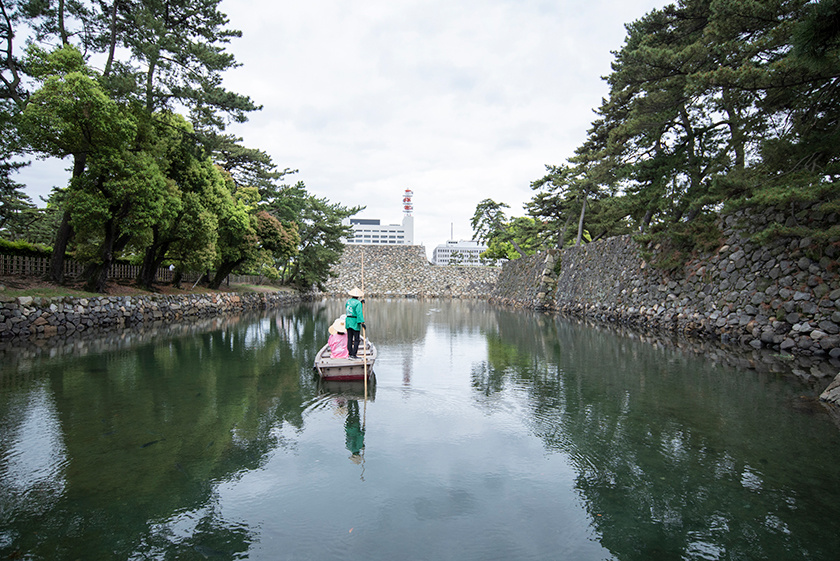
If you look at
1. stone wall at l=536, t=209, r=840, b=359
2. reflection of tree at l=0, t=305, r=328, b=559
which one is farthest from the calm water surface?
stone wall at l=536, t=209, r=840, b=359

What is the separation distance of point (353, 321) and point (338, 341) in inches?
19.6

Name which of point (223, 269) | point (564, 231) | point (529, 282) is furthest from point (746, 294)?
point (223, 269)

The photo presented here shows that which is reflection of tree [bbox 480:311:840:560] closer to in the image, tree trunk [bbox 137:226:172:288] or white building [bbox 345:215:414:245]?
tree trunk [bbox 137:226:172:288]

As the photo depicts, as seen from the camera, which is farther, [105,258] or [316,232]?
[316,232]

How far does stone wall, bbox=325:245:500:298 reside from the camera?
49.7 metres

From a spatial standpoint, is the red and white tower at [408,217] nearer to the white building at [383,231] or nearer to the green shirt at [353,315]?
the white building at [383,231]

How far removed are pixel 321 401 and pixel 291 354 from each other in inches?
154

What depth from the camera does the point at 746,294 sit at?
10438 mm

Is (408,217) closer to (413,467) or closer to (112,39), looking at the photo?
(112,39)

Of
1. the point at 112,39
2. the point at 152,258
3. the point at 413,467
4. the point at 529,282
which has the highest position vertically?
the point at 112,39

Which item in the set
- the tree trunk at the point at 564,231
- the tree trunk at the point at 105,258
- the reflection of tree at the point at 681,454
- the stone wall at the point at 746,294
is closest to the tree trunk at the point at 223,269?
the tree trunk at the point at 105,258

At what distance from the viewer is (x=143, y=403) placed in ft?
Result: 18.2

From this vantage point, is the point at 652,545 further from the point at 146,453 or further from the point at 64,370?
the point at 64,370

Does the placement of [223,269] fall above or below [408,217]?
below
